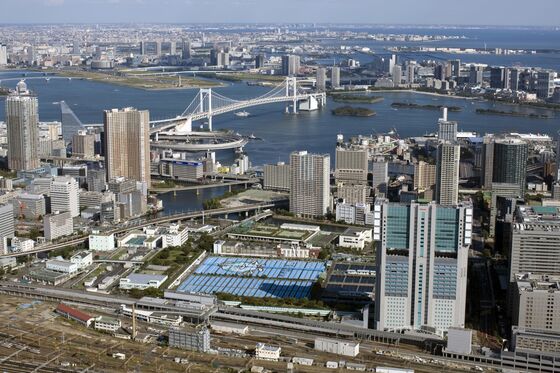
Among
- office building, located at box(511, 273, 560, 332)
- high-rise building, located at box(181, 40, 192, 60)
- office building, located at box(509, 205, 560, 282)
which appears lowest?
office building, located at box(511, 273, 560, 332)

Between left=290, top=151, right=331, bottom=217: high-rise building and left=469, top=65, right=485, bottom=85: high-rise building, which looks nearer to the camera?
left=290, top=151, right=331, bottom=217: high-rise building

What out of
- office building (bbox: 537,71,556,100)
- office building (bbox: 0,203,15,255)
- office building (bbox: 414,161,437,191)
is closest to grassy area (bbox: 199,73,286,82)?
office building (bbox: 537,71,556,100)

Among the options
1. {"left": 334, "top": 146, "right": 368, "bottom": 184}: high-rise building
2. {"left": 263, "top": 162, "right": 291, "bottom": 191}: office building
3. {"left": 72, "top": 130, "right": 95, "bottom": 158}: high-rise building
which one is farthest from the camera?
{"left": 72, "top": 130, "right": 95, "bottom": 158}: high-rise building

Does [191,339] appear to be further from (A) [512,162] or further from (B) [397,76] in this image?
(B) [397,76]

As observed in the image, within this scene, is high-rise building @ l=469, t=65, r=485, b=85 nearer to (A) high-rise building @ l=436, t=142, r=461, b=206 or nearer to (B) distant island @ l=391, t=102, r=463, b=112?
(B) distant island @ l=391, t=102, r=463, b=112

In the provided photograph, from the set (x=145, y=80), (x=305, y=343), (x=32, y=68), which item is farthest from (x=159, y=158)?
(x=32, y=68)
